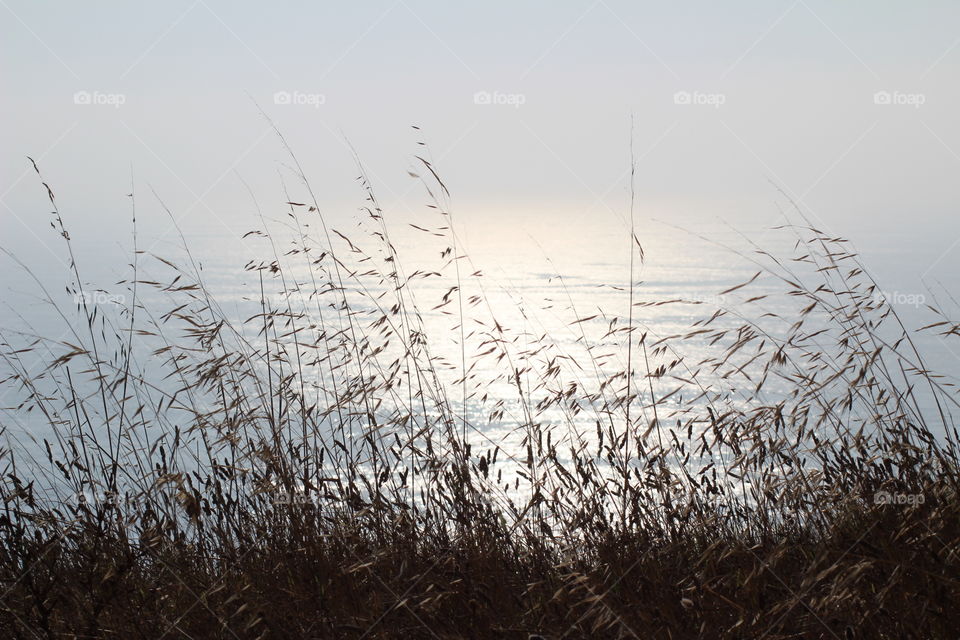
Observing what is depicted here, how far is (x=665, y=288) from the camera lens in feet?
160

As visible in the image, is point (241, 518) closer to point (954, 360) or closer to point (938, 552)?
point (938, 552)

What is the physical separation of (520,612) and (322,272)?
1485 mm
